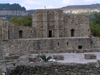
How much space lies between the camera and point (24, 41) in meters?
28.6

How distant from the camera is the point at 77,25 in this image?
1393 inches

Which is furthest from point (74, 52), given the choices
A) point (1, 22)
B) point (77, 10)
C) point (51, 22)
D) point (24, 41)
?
point (77, 10)

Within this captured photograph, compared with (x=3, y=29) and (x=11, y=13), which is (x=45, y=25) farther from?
(x=11, y=13)

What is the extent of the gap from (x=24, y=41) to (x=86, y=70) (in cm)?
1879

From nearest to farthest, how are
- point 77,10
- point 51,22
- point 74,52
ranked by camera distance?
1. point 74,52
2. point 51,22
3. point 77,10

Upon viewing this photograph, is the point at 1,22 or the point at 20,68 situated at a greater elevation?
the point at 1,22

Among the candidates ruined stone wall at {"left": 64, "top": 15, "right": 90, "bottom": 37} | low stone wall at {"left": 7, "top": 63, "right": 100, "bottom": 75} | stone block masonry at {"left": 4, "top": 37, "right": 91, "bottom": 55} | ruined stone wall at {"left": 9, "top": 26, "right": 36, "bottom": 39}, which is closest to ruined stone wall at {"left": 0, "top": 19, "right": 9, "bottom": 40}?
stone block masonry at {"left": 4, "top": 37, "right": 91, "bottom": 55}

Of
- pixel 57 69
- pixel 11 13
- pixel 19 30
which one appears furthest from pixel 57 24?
pixel 11 13

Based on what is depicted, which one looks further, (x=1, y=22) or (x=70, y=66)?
(x=1, y=22)

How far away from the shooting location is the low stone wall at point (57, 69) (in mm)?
10359

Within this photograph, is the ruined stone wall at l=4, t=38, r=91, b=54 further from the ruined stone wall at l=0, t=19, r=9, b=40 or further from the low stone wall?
the low stone wall

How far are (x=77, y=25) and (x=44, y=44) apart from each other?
25.9 feet

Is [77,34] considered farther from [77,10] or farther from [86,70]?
[77,10]

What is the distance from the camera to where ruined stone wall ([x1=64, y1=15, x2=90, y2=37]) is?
116 feet
